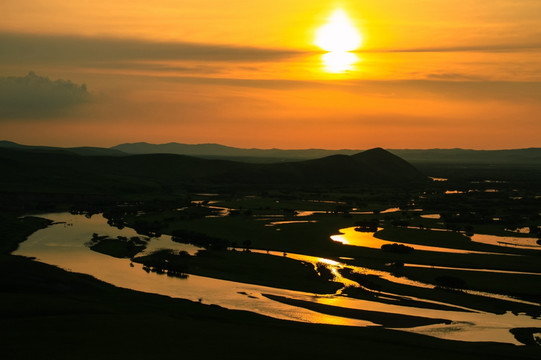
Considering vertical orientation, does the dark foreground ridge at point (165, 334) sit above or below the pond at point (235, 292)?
above

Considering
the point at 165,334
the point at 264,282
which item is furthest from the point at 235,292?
the point at 165,334

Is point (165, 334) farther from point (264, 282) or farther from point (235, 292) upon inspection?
point (264, 282)

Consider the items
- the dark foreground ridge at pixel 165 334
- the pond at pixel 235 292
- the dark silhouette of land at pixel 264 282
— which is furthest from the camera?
the pond at pixel 235 292

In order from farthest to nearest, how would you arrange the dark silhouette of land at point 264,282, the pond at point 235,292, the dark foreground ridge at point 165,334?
the pond at point 235,292 → the dark silhouette of land at point 264,282 → the dark foreground ridge at point 165,334

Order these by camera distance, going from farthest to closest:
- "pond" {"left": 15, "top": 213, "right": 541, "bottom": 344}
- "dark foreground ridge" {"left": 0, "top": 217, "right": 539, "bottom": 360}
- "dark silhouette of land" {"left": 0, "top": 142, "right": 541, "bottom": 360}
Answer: "pond" {"left": 15, "top": 213, "right": 541, "bottom": 344}
"dark silhouette of land" {"left": 0, "top": 142, "right": 541, "bottom": 360}
"dark foreground ridge" {"left": 0, "top": 217, "right": 539, "bottom": 360}

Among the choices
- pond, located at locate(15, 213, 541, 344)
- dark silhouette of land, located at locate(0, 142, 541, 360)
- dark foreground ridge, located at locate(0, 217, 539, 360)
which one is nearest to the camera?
dark foreground ridge, located at locate(0, 217, 539, 360)

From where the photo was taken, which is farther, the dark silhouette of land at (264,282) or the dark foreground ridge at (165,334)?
the dark silhouette of land at (264,282)

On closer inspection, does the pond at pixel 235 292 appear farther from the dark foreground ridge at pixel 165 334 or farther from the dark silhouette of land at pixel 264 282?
the dark foreground ridge at pixel 165 334

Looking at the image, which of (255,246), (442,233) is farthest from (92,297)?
(442,233)

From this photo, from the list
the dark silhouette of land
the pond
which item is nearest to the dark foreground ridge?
the dark silhouette of land

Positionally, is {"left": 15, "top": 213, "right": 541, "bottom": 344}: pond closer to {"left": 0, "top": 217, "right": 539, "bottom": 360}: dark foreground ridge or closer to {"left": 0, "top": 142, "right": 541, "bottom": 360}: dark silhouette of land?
{"left": 0, "top": 142, "right": 541, "bottom": 360}: dark silhouette of land

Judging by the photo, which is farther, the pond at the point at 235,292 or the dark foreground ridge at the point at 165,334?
the pond at the point at 235,292

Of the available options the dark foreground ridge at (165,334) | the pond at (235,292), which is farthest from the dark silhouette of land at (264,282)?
the pond at (235,292)
